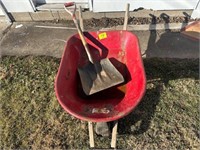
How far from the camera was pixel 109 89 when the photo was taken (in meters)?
2.77

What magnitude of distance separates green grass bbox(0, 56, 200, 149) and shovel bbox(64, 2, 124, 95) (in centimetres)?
58

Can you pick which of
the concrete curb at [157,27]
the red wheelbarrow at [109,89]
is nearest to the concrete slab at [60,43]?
the concrete curb at [157,27]

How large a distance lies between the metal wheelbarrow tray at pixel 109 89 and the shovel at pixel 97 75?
85 mm

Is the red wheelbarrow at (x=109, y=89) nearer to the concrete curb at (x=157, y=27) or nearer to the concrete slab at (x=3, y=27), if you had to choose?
the concrete curb at (x=157, y=27)

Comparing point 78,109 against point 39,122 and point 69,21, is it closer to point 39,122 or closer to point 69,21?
point 39,122

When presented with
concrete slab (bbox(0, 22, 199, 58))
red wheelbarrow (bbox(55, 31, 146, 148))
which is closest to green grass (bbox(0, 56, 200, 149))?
concrete slab (bbox(0, 22, 199, 58))

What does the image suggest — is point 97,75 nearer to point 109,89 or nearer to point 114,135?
point 109,89

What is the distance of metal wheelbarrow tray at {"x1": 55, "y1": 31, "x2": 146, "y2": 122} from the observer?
2152 millimetres

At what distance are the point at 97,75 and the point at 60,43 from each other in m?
1.39

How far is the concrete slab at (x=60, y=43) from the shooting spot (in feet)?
11.9

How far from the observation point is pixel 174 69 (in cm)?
332

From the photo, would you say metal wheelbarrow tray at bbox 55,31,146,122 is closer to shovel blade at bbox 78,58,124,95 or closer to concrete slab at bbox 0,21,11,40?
shovel blade at bbox 78,58,124,95

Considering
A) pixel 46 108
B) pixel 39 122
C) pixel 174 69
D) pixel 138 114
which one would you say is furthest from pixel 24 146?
pixel 174 69

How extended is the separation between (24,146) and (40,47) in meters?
1.72
